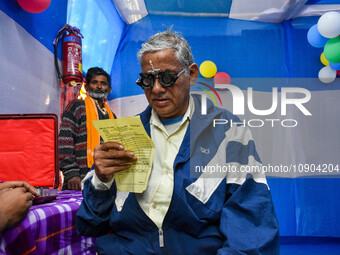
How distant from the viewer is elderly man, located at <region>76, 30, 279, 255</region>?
45.6 inches

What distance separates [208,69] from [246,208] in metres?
3.29

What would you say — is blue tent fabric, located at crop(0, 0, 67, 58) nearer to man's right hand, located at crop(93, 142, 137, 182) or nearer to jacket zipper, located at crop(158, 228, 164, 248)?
man's right hand, located at crop(93, 142, 137, 182)

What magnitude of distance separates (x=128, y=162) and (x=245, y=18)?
373cm

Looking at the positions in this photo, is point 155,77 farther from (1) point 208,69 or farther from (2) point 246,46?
(2) point 246,46

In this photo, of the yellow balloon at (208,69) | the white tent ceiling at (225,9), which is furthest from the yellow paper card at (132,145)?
the white tent ceiling at (225,9)

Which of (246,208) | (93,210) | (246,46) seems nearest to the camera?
(246,208)

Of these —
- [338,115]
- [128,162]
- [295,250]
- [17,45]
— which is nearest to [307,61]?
[338,115]

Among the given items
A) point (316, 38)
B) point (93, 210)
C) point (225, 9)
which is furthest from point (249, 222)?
point (225, 9)

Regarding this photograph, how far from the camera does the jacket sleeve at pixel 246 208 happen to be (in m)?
1.11

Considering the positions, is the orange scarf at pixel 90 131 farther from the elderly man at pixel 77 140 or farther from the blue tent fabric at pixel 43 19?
the blue tent fabric at pixel 43 19

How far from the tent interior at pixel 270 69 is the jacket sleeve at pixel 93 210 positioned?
2786 mm

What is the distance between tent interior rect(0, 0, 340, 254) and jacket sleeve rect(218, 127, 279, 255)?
2.61 metres

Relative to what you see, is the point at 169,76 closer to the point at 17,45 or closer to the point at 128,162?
the point at 128,162

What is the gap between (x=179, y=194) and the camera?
1203 mm
